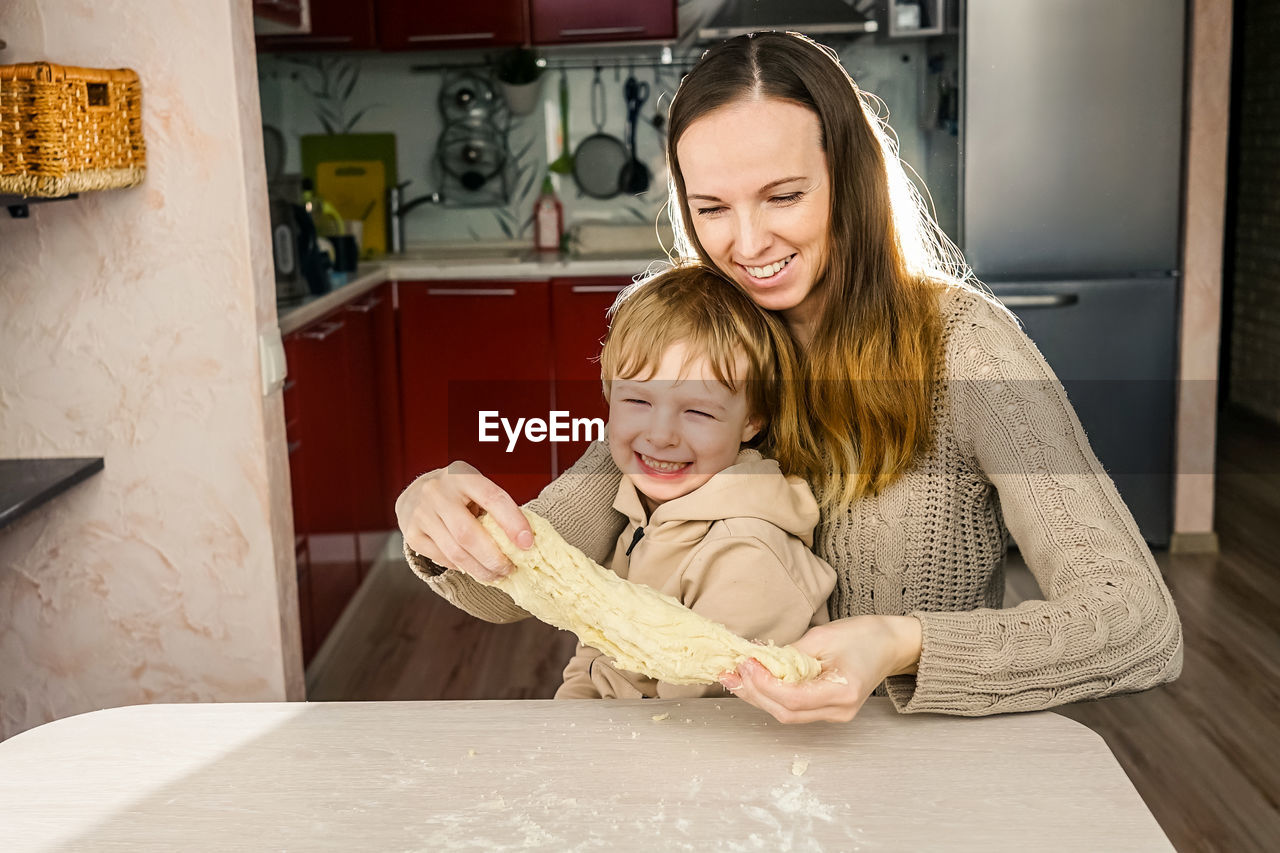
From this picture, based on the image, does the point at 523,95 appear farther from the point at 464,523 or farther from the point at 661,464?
the point at 464,523

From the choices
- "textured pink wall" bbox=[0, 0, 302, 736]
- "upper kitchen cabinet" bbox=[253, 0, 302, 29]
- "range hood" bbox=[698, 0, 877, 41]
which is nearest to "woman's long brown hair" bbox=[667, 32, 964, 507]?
"textured pink wall" bbox=[0, 0, 302, 736]

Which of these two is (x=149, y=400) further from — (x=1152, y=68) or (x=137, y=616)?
(x=1152, y=68)

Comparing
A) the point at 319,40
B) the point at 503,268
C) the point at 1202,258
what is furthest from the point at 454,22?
the point at 1202,258

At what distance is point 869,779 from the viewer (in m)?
0.96

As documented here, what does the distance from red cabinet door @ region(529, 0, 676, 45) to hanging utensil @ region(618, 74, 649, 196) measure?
1.05 ft

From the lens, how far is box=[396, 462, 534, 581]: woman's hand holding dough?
3.57 ft

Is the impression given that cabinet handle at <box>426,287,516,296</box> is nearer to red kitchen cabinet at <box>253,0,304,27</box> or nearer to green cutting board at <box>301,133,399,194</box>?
green cutting board at <box>301,133,399,194</box>

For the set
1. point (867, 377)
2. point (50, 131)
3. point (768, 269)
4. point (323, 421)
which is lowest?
point (323, 421)

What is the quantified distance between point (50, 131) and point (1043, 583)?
63.2 inches

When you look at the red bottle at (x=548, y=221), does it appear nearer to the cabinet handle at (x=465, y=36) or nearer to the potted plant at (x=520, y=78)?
the potted plant at (x=520, y=78)

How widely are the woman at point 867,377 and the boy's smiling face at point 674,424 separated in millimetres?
85

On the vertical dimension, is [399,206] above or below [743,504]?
above

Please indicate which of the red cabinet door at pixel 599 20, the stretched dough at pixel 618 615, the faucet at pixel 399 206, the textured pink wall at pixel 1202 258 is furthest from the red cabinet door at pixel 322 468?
the textured pink wall at pixel 1202 258

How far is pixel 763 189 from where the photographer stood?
1.30 metres
